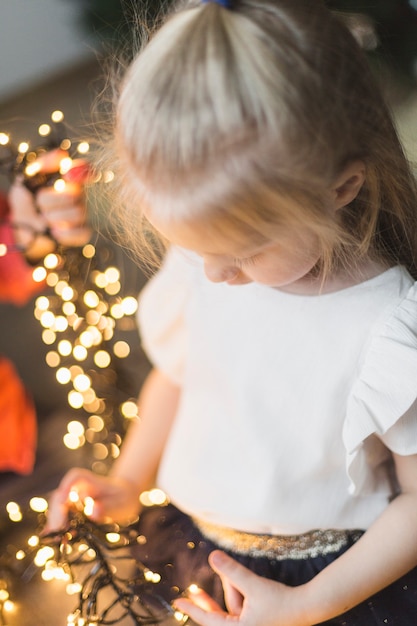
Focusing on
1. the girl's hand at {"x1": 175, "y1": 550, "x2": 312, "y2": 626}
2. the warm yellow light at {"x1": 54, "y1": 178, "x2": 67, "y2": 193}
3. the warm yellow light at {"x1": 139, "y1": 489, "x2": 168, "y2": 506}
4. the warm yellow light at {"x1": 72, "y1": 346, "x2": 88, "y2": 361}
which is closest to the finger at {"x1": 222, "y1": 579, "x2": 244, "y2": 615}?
the girl's hand at {"x1": 175, "y1": 550, "x2": 312, "y2": 626}

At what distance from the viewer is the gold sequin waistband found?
0.76 metres

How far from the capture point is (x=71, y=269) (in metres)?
0.94

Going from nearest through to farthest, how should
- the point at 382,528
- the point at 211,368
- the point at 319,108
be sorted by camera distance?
the point at 319,108 < the point at 382,528 < the point at 211,368

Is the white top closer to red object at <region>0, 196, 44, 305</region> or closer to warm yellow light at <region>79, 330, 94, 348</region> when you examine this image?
warm yellow light at <region>79, 330, 94, 348</region>

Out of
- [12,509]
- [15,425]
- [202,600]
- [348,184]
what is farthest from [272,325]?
[15,425]

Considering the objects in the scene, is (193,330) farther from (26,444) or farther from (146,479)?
(26,444)

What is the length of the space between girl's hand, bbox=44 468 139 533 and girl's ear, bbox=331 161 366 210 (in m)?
0.45

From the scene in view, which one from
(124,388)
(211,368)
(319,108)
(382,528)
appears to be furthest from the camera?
(124,388)

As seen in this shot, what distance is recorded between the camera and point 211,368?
2.68ft

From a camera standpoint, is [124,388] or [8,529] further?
[124,388]

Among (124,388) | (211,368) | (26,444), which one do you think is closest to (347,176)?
(211,368)

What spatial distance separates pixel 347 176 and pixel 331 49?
0.33 ft

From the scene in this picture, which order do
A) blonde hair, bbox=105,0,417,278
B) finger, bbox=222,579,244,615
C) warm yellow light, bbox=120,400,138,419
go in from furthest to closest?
warm yellow light, bbox=120,400,138,419
finger, bbox=222,579,244,615
blonde hair, bbox=105,0,417,278

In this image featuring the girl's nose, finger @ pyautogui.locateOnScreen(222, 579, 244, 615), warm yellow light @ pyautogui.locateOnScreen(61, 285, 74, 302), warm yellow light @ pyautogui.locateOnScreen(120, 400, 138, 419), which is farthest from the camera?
warm yellow light @ pyautogui.locateOnScreen(120, 400, 138, 419)
